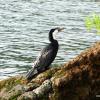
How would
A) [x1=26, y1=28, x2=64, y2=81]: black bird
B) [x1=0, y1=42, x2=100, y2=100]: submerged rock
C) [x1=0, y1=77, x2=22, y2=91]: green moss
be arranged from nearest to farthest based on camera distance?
[x1=0, y1=42, x2=100, y2=100]: submerged rock, [x1=0, y1=77, x2=22, y2=91]: green moss, [x1=26, y1=28, x2=64, y2=81]: black bird

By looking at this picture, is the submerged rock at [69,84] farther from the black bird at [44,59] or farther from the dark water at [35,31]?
the dark water at [35,31]

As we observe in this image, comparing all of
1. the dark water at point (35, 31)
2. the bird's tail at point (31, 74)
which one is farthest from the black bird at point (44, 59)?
the dark water at point (35, 31)

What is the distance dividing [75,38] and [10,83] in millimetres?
27575

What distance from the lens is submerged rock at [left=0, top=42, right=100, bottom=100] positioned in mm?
11984

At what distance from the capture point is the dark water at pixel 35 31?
103 feet

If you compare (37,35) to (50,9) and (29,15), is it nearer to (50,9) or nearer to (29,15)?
(29,15)

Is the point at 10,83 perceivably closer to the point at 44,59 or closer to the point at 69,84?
the point at 44,59

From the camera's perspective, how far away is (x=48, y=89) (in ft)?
40.3

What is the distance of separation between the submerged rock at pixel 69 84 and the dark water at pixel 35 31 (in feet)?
43.0

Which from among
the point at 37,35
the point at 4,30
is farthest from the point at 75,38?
the point at 4,30

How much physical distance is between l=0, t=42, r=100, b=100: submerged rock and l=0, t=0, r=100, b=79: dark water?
13.1 metres

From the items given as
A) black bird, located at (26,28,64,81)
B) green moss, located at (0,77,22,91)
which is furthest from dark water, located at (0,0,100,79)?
green moss, located at (0,77,22,91)

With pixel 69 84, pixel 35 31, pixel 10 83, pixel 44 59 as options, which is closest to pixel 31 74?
pixel 10 83

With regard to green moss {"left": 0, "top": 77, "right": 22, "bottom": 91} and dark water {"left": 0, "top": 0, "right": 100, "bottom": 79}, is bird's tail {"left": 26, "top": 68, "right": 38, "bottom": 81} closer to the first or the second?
green moss {"left": 0, "top": 77, "right": 22, "bottom": 91}
